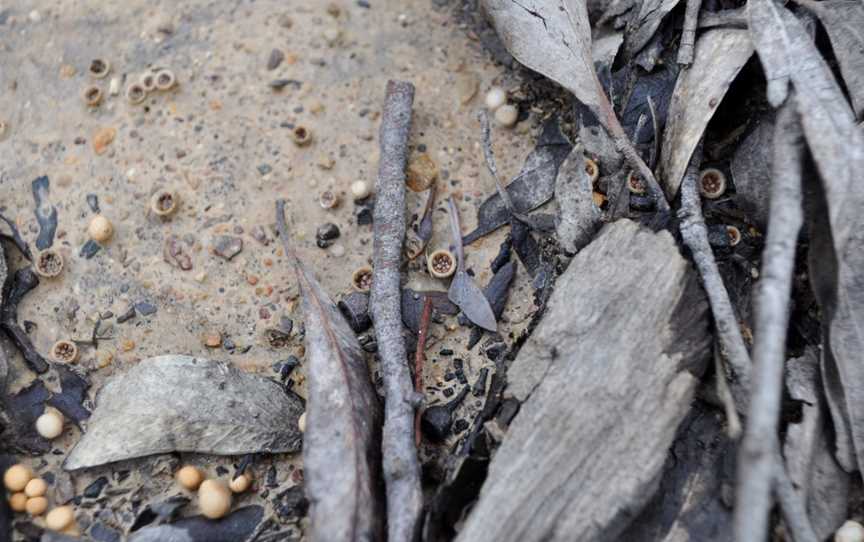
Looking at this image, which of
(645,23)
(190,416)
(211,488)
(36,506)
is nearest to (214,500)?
(211,488)

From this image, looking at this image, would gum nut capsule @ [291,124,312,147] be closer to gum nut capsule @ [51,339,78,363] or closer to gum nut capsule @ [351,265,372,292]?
gum nut capsule @ [351,265,372,292]

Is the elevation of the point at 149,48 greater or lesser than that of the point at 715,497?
greater

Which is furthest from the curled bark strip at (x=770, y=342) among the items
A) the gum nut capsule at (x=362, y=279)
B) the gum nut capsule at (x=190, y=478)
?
the gum nut capsule at (x=190, y=478)

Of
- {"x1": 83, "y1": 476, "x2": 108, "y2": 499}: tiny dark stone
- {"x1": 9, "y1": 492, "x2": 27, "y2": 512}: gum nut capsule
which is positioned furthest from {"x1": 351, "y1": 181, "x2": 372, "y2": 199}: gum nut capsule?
{"x1": 9, "y1": 492, "x2": 27, "y2": 512}: gum nut capsule

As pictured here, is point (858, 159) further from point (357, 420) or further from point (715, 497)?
point (357, 420)

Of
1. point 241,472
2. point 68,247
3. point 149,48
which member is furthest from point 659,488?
point 149,48

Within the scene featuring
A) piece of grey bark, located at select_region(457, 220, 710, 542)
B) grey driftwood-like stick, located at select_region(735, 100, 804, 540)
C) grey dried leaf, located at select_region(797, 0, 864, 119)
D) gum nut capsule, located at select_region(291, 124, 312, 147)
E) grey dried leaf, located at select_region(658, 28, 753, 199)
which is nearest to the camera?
grey driftwood-like stick, located at select_region(735, 100, 804, 540)

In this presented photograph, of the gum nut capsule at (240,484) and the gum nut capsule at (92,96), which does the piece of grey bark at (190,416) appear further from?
the gum nut capsule at (92,96)
